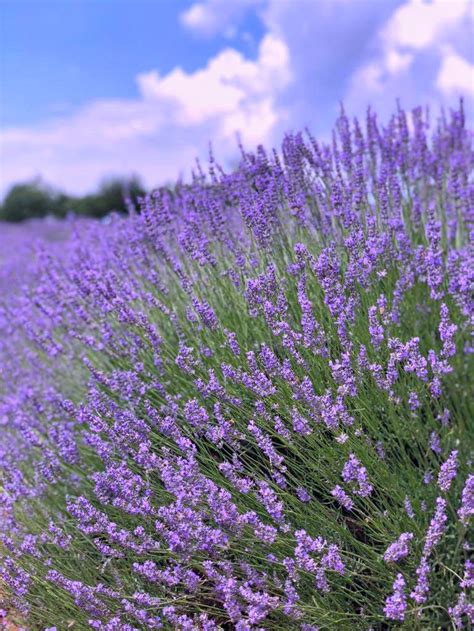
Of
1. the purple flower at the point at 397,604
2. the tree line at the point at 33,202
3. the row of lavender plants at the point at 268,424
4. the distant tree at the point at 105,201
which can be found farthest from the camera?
the tree line at the point at 33,202

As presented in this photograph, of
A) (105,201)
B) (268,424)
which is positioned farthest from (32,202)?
(268,424)

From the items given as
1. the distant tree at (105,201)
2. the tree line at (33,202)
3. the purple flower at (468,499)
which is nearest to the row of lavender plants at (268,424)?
the purple flower at (468,499)

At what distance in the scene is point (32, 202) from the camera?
738 inches

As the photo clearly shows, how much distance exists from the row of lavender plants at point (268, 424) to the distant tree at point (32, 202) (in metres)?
15.4

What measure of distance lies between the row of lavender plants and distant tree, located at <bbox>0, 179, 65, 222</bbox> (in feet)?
50.4

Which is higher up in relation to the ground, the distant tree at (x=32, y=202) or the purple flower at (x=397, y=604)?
the distant tree at (x=32, y=202)

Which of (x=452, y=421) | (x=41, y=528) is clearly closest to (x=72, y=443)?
(x=41, y=528)

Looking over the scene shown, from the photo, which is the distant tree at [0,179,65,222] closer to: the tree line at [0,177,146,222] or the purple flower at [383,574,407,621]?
the tree line at [0,177,146,222]

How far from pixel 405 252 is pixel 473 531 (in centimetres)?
122

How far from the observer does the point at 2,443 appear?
374cm

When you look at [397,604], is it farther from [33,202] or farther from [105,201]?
[33,202]

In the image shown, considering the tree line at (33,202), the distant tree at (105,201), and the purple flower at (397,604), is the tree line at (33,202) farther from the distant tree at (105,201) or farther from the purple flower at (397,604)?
the purple flower at (397,604)

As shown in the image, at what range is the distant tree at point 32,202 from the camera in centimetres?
1873

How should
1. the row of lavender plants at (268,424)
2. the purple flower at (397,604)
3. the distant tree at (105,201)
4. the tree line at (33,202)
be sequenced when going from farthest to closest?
the tree line at (33,202) → the distant tree at (105,201) → the row of lavender plants at (268,424) → the purple flower at (397,604)
